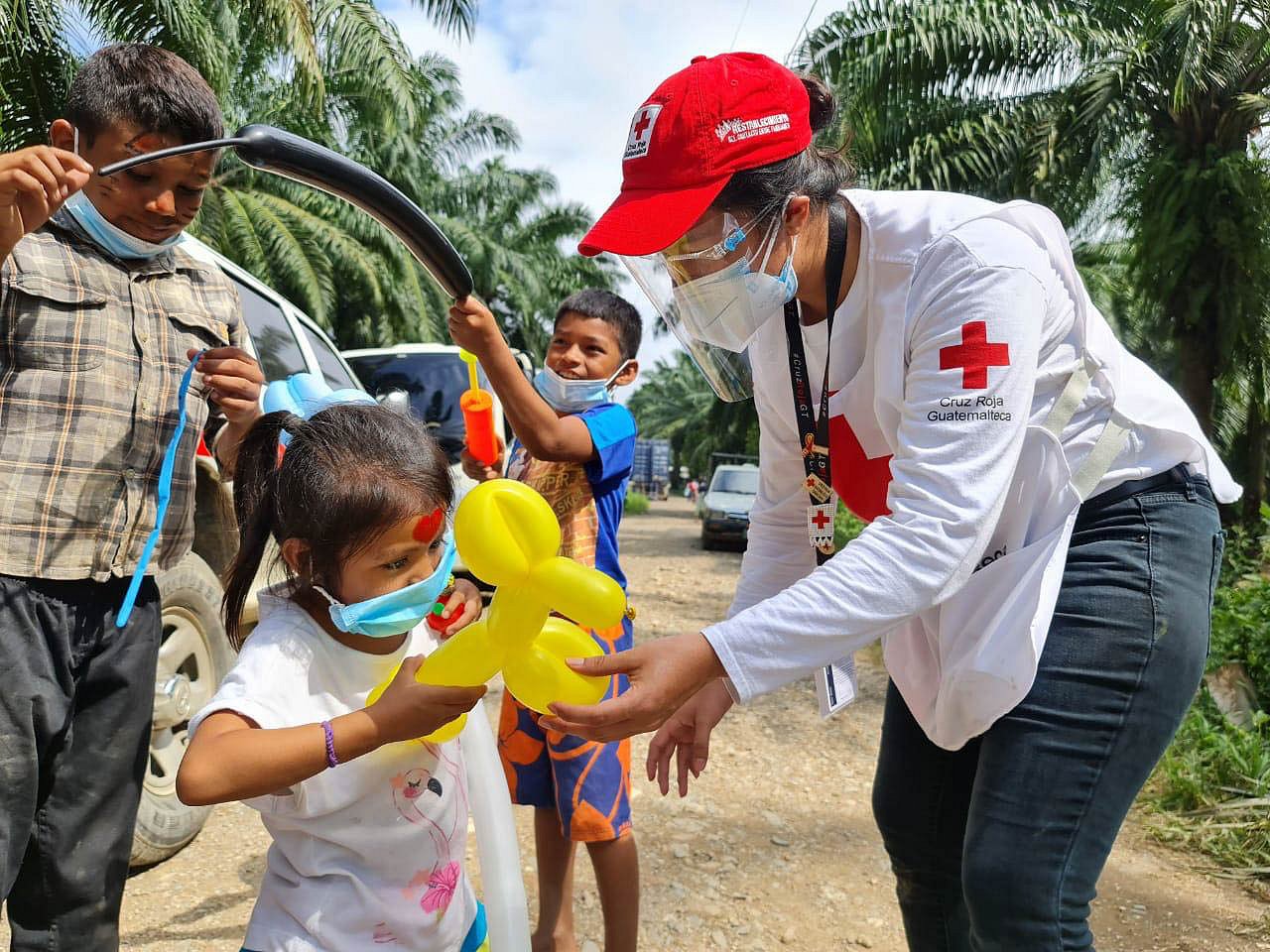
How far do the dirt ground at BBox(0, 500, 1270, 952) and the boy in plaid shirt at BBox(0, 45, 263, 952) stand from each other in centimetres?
107

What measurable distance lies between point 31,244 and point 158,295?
25 centimetres

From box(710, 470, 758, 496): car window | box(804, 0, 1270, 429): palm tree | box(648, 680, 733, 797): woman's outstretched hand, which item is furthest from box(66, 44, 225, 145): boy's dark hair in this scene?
box(710, 470, 758, 496): car window

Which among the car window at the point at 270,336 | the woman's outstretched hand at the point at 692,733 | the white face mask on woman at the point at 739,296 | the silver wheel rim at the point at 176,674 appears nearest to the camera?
the white face mask on woman at the point at 739,296

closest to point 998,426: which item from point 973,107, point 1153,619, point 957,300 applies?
point 957,300

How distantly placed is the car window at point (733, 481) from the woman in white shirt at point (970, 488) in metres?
16.3

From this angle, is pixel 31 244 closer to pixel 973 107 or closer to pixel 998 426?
pixel 998 426

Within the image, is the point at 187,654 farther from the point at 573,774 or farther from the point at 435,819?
the point at 435,819

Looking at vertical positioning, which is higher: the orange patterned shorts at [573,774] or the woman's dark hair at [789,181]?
the woman's dark hair at [789,181]

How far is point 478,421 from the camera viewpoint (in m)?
2.95

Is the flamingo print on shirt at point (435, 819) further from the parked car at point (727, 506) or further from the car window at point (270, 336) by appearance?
the parked car at point (727, 506)

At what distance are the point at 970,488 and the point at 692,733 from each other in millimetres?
811

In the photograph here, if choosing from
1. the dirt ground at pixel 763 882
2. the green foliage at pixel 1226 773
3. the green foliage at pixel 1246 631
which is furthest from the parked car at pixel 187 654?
the green foliage at pixel 1246 631

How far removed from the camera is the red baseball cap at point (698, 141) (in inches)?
A: 62.5

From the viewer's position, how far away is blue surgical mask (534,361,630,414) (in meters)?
2.75
